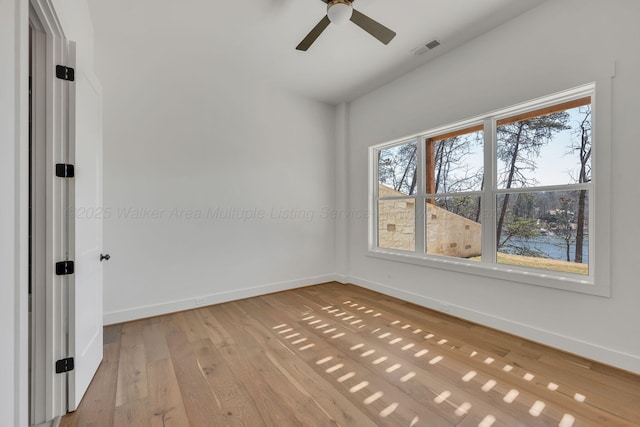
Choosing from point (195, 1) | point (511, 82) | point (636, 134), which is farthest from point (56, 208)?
point (636, 134)

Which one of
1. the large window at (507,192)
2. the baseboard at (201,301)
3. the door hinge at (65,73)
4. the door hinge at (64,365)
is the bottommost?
the baseboard at (201,301)

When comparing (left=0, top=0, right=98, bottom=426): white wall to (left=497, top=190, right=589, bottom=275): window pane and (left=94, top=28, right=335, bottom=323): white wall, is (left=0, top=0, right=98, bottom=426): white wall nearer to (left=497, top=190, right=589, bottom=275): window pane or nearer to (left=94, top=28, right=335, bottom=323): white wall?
(left=94, top=28, right=335, bottom=323): white wall

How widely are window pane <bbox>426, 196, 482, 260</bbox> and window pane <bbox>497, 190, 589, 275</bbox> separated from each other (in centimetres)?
23

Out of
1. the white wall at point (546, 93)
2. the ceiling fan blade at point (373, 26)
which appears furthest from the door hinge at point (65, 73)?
the white wall at point (546, 93)

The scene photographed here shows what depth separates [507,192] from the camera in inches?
108

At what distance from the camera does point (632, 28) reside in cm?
199

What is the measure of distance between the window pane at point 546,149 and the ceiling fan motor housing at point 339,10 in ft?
6.32

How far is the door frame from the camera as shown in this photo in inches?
59.6

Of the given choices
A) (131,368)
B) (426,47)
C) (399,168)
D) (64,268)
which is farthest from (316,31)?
(131,368)

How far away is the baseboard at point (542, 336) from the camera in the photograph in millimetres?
2027

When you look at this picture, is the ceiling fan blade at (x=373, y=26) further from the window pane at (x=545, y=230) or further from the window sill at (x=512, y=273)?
the window sill at (x=512, y=273)
